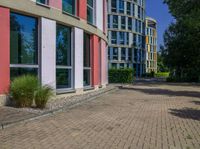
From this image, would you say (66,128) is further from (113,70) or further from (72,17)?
(113,70)

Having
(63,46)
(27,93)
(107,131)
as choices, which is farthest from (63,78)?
(107,131)

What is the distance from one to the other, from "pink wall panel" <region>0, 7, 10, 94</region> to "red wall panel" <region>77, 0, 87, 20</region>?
642 cm

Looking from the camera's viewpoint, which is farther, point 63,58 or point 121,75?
point 121,75

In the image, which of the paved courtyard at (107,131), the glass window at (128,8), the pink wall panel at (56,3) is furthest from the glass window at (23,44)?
the glass window at (128,8)

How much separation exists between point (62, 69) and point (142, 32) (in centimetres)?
6830

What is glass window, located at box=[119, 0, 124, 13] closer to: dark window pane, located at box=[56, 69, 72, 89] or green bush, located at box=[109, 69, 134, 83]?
green bush, located at box=[109, 69, 134, 83]

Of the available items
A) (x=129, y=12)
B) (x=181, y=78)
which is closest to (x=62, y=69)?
(x=181, y=78)

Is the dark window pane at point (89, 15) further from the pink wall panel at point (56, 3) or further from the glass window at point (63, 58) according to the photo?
the pink wall panel at point (56, 3)

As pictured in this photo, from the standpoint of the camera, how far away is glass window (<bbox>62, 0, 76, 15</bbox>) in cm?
1794

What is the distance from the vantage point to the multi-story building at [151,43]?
321ft

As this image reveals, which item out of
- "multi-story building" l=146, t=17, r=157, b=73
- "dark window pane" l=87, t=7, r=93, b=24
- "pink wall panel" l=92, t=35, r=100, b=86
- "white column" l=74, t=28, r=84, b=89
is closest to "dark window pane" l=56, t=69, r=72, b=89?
"white column" l=74, t=28, r=84, b=89

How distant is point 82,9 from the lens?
19672mm

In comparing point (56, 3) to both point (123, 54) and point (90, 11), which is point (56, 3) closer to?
point (90, 11)

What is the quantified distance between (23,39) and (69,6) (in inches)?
187
